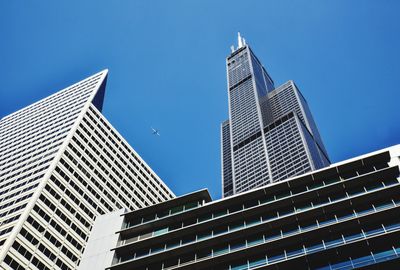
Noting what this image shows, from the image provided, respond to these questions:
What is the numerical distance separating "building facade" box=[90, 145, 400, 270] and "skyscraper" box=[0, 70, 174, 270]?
104 ft

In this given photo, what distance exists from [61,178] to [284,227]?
6058 centimetres

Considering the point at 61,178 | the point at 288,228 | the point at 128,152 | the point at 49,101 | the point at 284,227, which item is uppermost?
the point at 49,101

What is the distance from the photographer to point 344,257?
148 ft

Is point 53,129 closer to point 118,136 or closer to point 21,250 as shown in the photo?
point 118,136

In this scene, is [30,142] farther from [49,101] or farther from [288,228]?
[288,228]

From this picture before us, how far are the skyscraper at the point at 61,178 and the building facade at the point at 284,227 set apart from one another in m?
31.8

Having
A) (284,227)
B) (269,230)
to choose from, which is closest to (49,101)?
(269,230)

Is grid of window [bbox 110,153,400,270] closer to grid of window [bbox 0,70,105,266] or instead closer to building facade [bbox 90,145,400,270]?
building facade [bbox 90,145,400,270]

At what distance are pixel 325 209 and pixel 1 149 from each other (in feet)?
324

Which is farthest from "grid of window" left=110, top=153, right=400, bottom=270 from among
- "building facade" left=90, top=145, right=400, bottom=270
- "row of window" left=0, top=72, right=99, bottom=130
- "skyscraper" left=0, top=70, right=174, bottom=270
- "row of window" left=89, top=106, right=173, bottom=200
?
"row of window" left=0, top=72, right=99, bottom=130

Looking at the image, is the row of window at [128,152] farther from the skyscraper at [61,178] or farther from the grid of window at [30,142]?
the grid of window at [30,142]

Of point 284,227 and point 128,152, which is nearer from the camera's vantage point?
point 284,227

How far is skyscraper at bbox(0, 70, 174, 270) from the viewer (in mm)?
84375

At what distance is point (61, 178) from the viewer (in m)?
98.6
